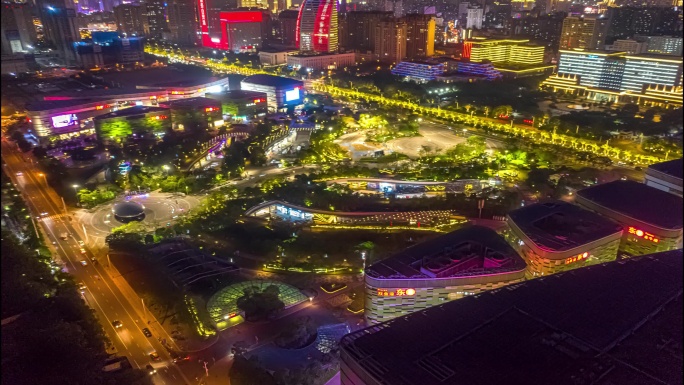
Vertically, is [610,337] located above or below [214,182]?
above

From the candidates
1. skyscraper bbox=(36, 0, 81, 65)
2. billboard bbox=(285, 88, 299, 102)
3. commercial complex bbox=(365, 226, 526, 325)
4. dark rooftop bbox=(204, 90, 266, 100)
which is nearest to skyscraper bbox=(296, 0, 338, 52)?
billboard bbox=(285, 88, 299, 102)

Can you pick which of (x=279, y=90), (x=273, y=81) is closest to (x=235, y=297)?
(x=279, y=90)

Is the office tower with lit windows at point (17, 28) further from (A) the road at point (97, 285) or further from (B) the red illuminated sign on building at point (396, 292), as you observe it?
(B) the red illuminated sign on building at point (396, 292)

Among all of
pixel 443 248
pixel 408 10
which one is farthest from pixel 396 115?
pixel 408 10

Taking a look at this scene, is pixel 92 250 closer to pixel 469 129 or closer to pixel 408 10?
pixel 469 129

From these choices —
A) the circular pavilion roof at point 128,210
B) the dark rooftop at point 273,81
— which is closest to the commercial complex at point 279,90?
the dark rooftop at point 273,81

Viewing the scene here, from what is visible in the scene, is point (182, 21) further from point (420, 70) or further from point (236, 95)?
point (420, 70)
